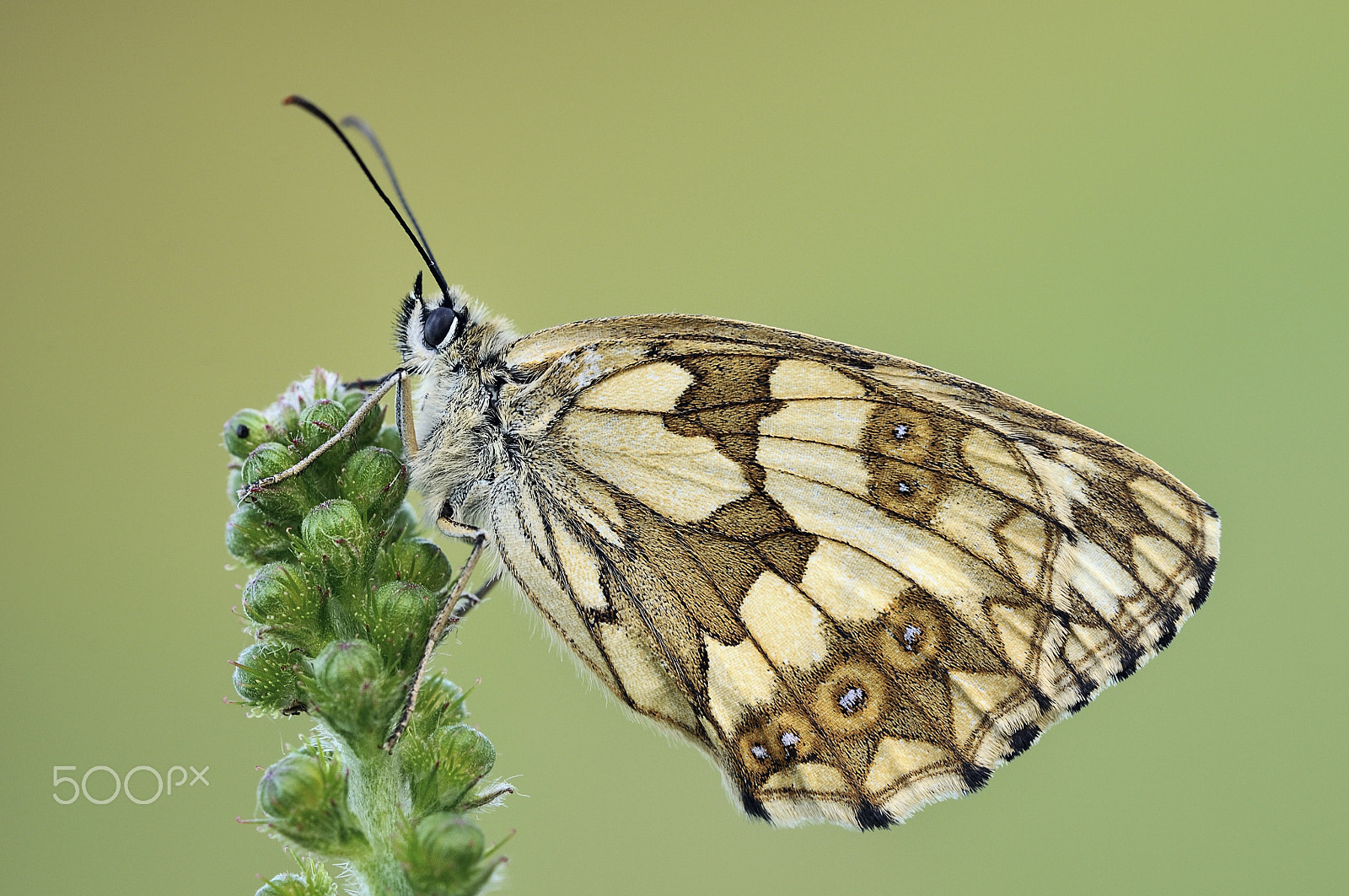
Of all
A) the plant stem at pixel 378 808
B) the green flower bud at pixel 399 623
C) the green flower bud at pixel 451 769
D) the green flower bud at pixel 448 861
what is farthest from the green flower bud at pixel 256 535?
the green flower bud at pixel 448 861

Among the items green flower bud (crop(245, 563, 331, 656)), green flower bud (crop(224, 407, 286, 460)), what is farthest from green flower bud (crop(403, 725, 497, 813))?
green flower bud (crop(224, 407, 286, 460))

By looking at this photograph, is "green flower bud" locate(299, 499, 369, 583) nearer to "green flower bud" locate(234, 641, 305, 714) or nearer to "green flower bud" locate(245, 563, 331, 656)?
"green flower bud" locate(245, 563, 331, 656)

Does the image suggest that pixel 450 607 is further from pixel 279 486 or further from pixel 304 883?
pixel 304 883

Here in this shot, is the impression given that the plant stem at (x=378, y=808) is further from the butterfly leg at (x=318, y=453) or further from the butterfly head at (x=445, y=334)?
the butterfly head at (x=445, y=334)

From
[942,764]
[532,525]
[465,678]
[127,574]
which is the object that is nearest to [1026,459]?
[942,764]

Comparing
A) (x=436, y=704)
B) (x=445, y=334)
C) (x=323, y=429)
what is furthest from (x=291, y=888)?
(x=445, y=334)

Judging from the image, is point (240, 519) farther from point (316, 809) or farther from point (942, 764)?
point (942, 764)
